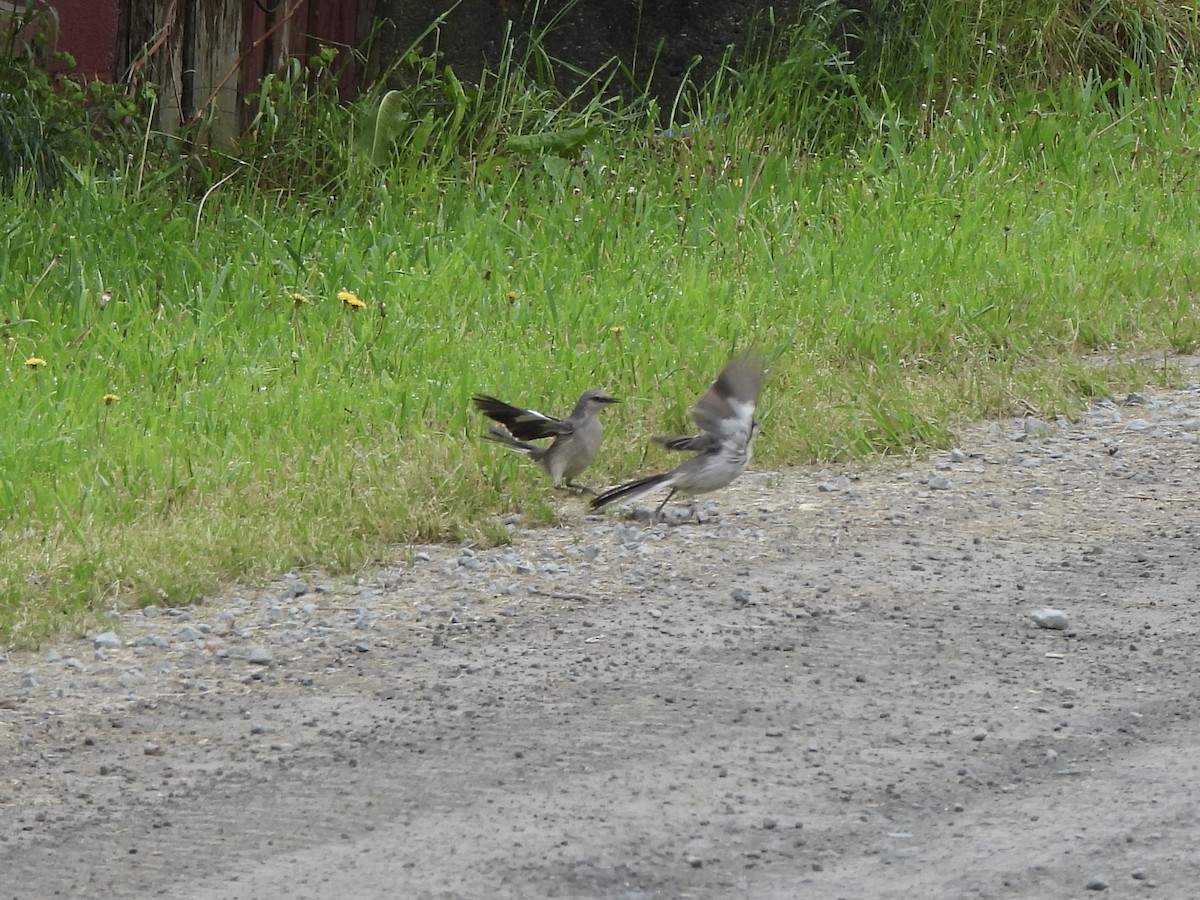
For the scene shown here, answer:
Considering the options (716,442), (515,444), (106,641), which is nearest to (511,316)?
(515,444)

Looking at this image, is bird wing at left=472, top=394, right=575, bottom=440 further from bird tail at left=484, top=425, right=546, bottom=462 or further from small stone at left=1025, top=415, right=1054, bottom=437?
small stone at left=1025, top=415, right=1054, bottom=437

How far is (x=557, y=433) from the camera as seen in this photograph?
578 centimetres

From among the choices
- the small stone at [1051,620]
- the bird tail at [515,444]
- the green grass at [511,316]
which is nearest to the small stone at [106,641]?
the green grass at [511,316]

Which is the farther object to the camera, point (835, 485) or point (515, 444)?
point (835, 485)

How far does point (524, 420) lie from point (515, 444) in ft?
0.44

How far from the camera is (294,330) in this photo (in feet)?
23.2

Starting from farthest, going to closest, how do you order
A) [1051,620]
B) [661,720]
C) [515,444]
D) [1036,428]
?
1. [1036,428]
2. [515,444]
3. [1051,620]
4. [661,720]

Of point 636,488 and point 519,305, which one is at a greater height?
point 636,488

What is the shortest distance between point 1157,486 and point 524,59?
5.00 metres

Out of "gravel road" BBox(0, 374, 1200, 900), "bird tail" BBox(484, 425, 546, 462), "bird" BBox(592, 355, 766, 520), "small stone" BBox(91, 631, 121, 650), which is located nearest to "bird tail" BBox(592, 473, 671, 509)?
"bird" BBox(592, 355, 766, 520)

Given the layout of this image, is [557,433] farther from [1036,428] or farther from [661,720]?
[1036,428]

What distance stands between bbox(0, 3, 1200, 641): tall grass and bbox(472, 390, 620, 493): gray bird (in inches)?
4.3

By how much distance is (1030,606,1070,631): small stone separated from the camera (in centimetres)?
482

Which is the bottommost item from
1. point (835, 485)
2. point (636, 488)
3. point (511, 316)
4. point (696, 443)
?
point (511, 316)
